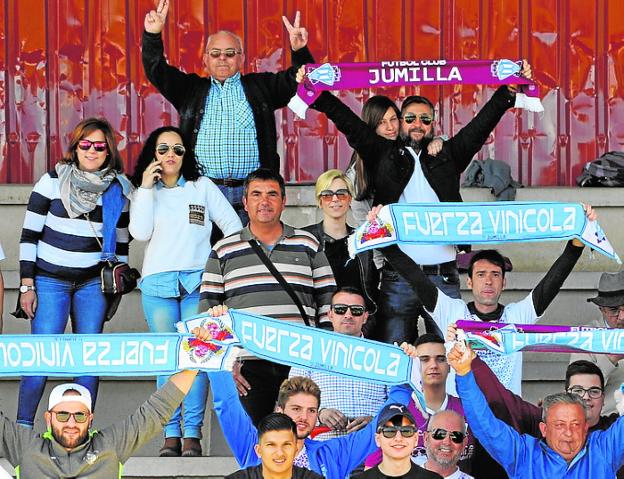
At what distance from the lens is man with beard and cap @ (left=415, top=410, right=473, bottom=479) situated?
6.92 meters

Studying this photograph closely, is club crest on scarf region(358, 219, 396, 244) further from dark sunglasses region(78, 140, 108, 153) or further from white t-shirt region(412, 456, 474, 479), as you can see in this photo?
dark sunglasses region(78, 140, 108, 153)

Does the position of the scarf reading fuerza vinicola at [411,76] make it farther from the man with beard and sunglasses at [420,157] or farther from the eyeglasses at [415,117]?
the eyeglasses at [415,117]

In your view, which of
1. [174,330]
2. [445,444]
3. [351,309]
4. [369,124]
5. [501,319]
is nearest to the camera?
[445,444]

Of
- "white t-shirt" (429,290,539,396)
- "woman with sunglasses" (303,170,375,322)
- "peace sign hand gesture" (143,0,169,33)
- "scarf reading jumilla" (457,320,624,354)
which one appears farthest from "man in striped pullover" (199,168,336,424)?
"peace sign hand gesture" (143,0,169,33)

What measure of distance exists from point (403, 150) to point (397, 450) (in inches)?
83.0

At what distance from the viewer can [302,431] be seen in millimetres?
6766

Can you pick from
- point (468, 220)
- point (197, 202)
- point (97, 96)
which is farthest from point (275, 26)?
point (468, 220)

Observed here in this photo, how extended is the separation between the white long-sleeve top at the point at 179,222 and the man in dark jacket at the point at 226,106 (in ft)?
1.06

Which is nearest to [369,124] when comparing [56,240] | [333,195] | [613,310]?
[333,195]

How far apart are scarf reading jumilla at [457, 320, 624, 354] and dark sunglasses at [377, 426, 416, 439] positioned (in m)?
0.58

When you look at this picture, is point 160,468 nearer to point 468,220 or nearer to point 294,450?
point 294,450

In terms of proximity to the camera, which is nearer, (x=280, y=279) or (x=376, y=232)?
(x=376, y=232)

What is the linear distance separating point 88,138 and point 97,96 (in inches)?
111

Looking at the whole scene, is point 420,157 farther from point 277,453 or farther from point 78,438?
point 78,438
